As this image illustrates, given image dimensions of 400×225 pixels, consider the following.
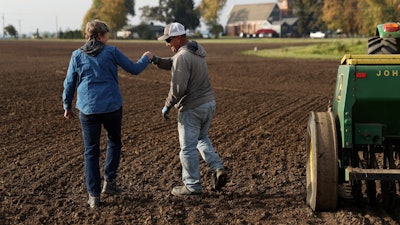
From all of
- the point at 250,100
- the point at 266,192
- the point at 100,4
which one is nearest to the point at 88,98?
the point at 266,192

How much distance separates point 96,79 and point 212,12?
10748cm

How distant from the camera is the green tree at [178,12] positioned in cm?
10762

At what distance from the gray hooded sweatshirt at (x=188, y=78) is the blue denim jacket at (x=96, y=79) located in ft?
1.52

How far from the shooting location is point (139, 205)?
581 centimetres

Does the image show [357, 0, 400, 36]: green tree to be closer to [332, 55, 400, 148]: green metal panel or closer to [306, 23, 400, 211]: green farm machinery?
[306, 23, 400, 211]: green farm machinery

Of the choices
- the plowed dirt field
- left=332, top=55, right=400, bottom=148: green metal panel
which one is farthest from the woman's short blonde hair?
left=332, top=55, right=400, bottom=148: green metal panel

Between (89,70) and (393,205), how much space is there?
328 cm

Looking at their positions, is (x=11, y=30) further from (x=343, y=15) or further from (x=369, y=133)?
(x=369, y=133)

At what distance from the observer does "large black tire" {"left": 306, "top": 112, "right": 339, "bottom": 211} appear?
5.30 metres

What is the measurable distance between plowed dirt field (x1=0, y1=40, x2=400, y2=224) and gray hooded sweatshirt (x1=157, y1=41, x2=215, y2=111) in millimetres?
1016

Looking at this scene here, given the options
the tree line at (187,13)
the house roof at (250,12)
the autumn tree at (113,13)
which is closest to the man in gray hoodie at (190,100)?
the tree line at (187,13)

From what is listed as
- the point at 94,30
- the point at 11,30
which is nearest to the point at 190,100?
the point at 94,30

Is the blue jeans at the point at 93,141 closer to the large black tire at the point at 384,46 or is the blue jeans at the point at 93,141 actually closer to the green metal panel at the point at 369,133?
the green metal panel at the point at 369,133

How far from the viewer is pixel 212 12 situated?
112 m
